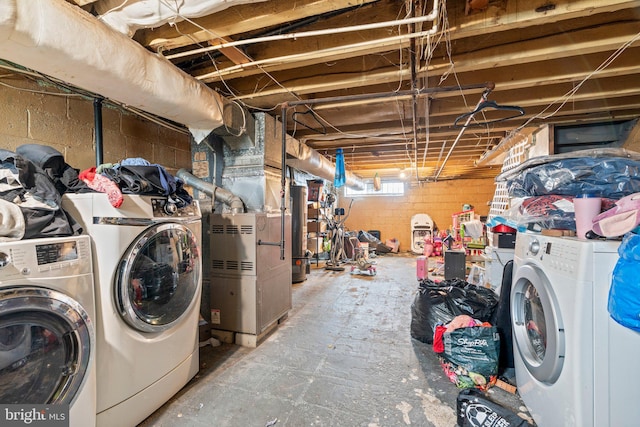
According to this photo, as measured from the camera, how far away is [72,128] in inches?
82.1

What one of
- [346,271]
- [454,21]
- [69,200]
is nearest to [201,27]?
[69,200]

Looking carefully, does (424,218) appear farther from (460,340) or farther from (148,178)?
(148,178)

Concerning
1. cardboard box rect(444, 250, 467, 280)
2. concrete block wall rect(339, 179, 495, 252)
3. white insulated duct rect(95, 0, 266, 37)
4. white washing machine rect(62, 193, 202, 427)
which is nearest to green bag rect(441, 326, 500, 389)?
white washing machine rect(62, 193, 202, 427)

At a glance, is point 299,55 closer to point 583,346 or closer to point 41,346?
point 41,346

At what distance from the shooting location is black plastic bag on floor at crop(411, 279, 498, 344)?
210 centimetres

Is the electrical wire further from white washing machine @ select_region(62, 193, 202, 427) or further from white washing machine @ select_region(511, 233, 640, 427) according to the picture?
white washing machine @ select_region(62, 193, 202, 427)

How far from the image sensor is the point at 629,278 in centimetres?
90

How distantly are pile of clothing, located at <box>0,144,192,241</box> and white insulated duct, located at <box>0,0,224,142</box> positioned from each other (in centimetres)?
42

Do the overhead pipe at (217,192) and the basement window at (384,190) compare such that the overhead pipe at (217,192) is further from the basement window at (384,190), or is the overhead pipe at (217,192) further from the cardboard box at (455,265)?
the basement window at (384,190)

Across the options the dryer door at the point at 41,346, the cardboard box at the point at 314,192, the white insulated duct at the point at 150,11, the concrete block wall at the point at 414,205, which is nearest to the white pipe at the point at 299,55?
the white insulated duct at the point at 150,11

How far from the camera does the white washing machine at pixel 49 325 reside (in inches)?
37.3

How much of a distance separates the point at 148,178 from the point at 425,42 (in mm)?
1923

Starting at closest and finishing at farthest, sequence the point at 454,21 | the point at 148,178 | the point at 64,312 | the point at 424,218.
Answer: the point at 64,312
the point at 148,178
the point at 454,21
the point at 424,218

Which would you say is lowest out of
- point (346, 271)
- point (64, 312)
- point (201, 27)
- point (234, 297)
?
point (346, 271)
